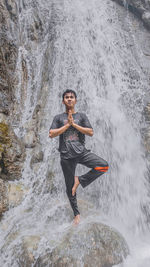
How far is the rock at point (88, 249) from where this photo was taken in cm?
354

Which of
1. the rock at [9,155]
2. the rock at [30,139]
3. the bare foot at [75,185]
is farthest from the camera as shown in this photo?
the rock at [30,139]

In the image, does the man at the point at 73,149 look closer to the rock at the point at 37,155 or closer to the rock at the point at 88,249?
the rock at the point at 88,249

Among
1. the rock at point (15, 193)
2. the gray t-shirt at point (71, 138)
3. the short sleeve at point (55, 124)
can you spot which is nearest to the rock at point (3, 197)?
the rock at point (15, 193)

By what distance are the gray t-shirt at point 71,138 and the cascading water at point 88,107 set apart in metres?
1.74

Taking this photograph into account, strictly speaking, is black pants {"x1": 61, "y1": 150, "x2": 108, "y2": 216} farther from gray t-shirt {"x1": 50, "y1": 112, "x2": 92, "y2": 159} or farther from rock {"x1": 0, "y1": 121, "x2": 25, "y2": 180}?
rock {"x1": 0, "y1": 121, "x2": 25, "y2": 180}

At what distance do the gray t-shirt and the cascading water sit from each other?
174cm

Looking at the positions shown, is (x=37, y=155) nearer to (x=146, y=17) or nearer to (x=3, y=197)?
(x=3, y=197)

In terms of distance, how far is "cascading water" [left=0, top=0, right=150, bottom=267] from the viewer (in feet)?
16.1

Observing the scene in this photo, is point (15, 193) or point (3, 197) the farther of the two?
point (15, 193)

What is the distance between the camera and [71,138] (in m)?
3.69

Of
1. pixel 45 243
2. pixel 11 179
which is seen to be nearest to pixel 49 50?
pixel 11 179

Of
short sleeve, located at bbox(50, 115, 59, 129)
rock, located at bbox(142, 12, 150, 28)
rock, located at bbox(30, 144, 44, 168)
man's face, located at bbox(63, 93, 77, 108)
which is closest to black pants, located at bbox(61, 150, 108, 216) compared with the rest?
short sleeve, located at bbox(50, 115, 59, 129)

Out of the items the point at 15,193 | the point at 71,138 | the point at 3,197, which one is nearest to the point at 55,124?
the point at 71,138

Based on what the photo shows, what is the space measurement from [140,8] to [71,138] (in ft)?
41.6
